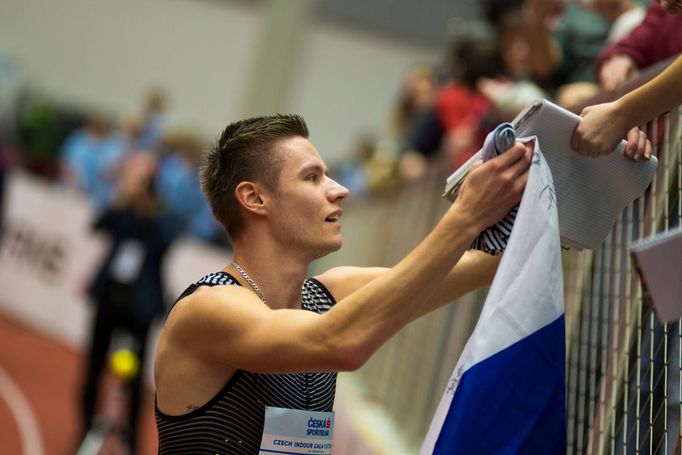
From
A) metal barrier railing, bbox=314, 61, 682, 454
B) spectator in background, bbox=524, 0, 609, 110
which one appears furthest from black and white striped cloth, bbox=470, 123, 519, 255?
spectator in background, bbox=524, 0, 609, 110

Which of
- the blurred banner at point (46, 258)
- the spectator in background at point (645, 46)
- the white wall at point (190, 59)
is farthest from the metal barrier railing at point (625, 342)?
the white wall at point (190, 59)

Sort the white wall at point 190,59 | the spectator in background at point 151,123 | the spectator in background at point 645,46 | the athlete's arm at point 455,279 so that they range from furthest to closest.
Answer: the white wall at point 190,59, the spectator in background at point 151,123, the spectator in background at point 645,46, the athlete's arm at point 455,279

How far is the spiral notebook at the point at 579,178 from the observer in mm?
2582

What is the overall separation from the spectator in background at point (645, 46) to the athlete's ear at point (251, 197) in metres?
1.38

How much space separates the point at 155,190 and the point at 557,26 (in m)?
3.99

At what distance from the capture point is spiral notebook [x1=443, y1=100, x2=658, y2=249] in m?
2.58

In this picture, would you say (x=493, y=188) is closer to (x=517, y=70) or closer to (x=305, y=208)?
(x=305, y=208)

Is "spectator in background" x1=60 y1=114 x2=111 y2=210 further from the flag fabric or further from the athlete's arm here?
the flag fabric

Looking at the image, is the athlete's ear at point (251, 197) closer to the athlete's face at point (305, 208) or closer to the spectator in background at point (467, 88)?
the athlete's face at point (305, 208)

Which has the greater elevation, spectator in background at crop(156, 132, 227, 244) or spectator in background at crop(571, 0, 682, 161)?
spectator in background at crop(156, 132, 227, 244)

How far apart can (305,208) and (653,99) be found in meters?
0.87

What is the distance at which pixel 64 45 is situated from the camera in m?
22.3

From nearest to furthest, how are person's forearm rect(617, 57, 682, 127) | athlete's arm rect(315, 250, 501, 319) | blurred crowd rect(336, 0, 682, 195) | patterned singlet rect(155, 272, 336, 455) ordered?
person's forearm rect(617, 57, 682, 127)
patterned singlet rect(155, 272, 336, 455)
athlete's arm rect(315, 250, 501, 319)
blurred crowd rect(336, 0, 682, 195)

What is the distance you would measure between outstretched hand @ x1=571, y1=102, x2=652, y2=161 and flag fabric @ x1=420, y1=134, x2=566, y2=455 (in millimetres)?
159
